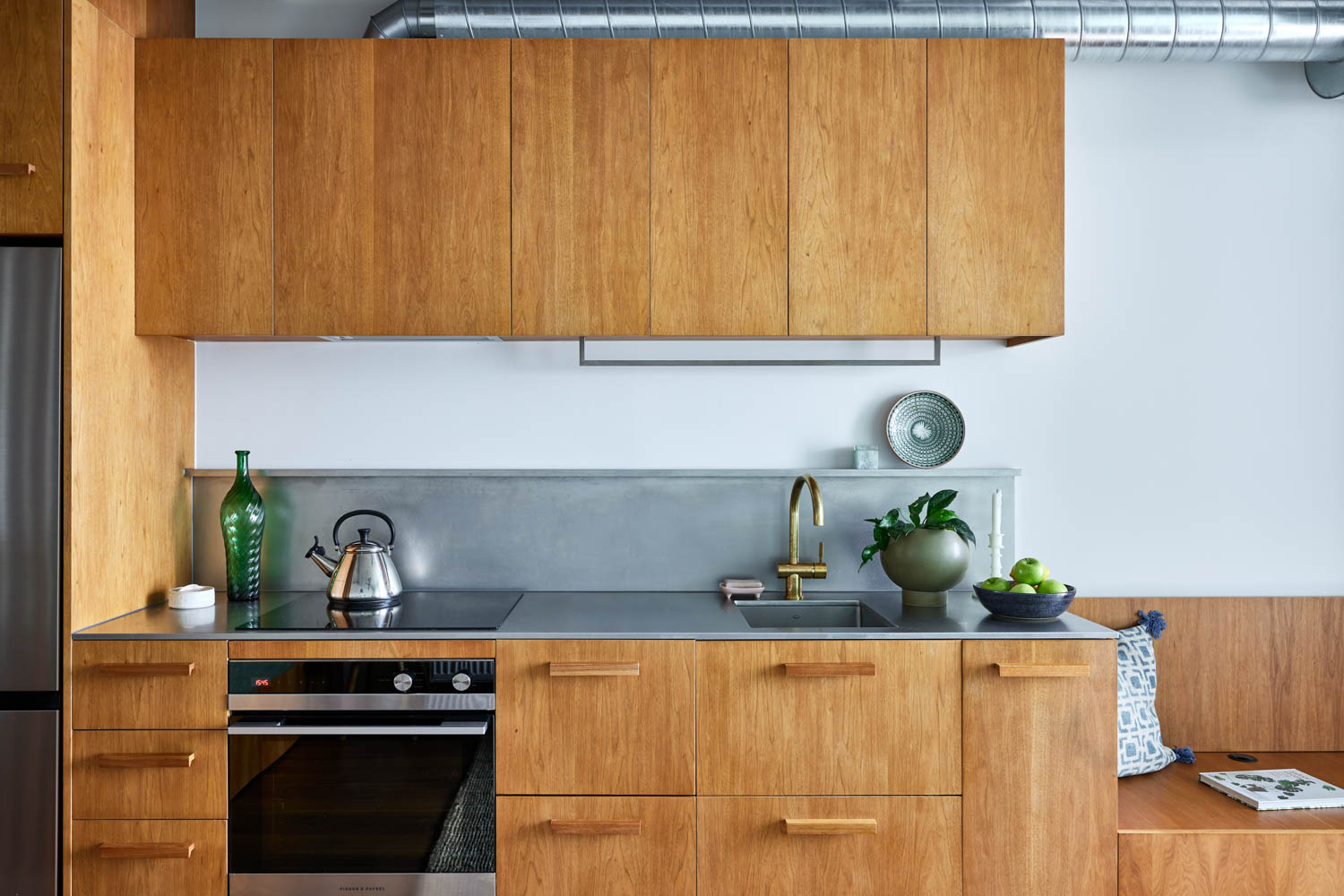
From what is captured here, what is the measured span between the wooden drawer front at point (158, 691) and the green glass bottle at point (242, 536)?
46 centimetres

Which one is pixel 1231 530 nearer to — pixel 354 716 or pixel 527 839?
pixel 527 839

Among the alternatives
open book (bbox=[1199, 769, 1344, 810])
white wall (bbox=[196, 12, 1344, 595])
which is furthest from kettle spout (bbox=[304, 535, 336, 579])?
open book (bbox=[1199, 769, 1344, 810])

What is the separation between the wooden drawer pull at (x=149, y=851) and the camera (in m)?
1.98

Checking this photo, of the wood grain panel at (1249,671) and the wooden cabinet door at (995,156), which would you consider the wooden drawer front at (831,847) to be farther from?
the wooden cabinet door at (995,156)

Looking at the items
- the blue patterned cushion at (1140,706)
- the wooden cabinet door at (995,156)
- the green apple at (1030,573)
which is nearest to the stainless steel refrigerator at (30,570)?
the wooden cabinet door at (995,156)

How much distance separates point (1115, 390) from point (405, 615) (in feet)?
6.96

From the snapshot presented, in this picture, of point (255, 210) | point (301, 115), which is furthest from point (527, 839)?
point (301, 115)

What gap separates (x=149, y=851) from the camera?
1.98 metres

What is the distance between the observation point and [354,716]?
1999 mm

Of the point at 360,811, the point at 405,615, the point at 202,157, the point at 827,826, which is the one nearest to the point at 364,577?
the point at 405,615

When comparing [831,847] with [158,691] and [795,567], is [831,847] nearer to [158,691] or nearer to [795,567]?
[795,567]

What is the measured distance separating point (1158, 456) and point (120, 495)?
9.37ft

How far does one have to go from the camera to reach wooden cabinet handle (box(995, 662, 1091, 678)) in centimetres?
200

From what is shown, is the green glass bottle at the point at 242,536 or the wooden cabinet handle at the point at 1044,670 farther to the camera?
the green glass bottle at the point at 242,536
